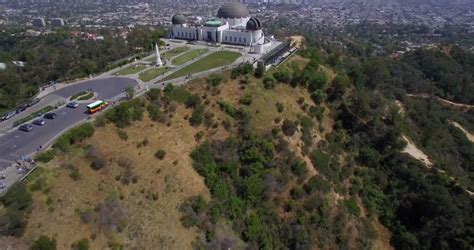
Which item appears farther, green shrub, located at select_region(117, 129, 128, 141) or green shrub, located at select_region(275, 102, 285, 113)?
green shrub, located at select_region(275, 102, 285, 113)

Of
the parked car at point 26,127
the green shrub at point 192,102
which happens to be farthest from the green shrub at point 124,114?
the parked car at point 26,127

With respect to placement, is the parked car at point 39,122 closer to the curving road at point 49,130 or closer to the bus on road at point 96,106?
the curving road at point 49,130

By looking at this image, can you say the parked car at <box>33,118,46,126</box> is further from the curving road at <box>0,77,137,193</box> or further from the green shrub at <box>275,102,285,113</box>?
the green shrub at <box>275,102,285,113</box>

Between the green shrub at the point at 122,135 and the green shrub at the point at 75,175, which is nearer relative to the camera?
the green shrub at the point at 75,175

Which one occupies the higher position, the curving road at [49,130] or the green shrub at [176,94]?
the green shrub at [176,94]

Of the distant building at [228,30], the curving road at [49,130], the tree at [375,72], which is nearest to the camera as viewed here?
the curving road at [49,130]

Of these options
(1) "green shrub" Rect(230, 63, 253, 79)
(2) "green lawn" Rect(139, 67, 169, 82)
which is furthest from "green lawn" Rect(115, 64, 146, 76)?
(1) "green shrub" Rect(230, 63, 253, 79)
